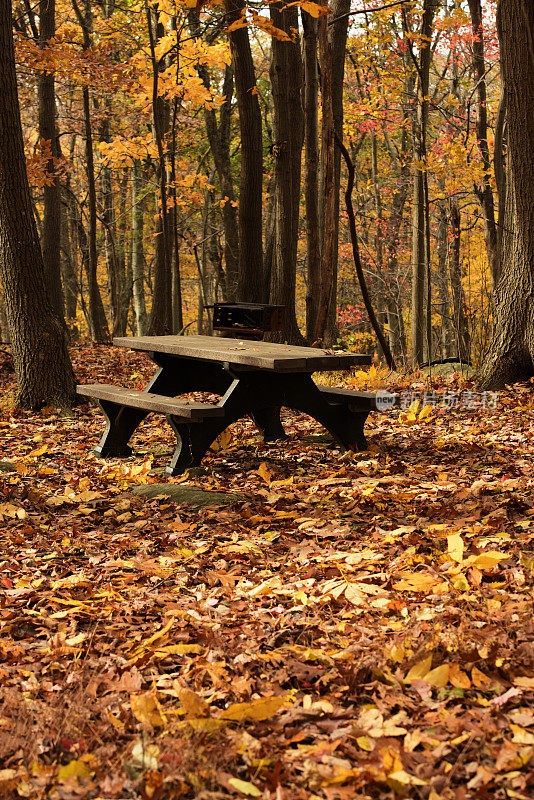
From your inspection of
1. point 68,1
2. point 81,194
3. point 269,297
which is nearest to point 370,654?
point 269,297

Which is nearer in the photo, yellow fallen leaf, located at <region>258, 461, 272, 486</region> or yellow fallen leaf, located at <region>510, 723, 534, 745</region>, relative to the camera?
yellow fallen leaf, located at <region>510, 723, 534, 745</region>

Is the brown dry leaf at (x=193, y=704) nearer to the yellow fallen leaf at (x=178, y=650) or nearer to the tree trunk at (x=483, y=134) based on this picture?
the yellow fallen leaf at (x=178, y=650)

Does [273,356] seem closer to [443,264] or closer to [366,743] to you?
Result: [366,743]

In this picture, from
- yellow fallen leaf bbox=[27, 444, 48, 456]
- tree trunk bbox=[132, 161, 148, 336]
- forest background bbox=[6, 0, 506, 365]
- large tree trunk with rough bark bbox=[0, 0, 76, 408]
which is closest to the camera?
yellow fallen leaf bbox=[27, 444, 48, 456]

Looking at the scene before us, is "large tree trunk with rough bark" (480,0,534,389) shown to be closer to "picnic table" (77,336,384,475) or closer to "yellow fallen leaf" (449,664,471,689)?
"picnic table" (77,336,384,475)

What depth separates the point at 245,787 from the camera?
5.59 feet

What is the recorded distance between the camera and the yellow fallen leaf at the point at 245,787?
169cm

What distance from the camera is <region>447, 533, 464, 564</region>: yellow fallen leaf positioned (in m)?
2.94

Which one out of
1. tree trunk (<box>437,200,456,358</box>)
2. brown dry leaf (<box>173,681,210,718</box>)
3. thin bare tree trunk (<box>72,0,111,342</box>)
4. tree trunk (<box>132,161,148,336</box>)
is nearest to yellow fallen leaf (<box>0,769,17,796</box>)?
brown dry leaf (<box>173,681,210,718</box>)

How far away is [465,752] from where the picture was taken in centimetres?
178

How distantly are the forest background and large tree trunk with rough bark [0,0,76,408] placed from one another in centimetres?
220

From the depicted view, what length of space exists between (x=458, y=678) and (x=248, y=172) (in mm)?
8966

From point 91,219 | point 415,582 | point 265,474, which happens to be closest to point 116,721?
point 415,582

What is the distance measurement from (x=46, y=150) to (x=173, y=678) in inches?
363
